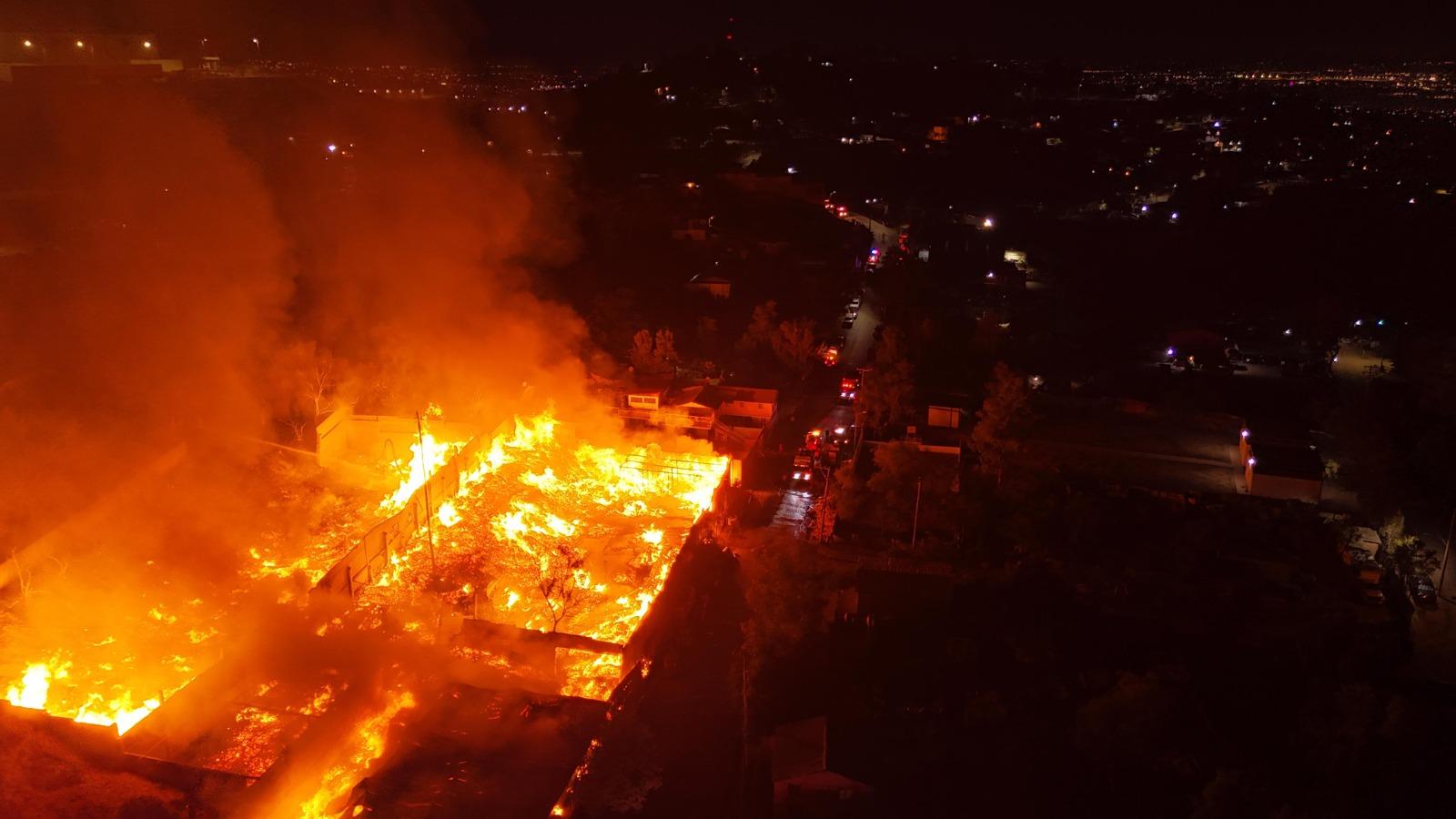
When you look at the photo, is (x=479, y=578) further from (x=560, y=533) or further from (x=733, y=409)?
(x=733, y=409)

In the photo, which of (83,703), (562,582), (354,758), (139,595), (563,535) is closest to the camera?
(354,758)

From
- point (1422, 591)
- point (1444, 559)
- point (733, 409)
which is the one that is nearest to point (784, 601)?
point (733, 409)

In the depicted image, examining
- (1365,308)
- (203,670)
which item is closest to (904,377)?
(203,670)

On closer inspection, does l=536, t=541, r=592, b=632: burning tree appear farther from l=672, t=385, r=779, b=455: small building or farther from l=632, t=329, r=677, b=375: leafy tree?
l=632, t=329, r=677, b=375: leafy tree

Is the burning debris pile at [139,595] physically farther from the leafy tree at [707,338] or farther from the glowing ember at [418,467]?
the leafy tree at [707,338]

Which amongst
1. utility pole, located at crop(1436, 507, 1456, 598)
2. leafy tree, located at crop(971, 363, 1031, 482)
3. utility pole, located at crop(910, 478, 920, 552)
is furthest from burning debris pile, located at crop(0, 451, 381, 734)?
utility pole, located at crop(1436, 507, 1456, 598)

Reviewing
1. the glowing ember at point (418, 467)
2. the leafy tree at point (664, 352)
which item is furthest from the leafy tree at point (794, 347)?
the glowing ember at point (418, 467)

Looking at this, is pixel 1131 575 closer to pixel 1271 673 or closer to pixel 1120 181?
pixel 1271 673
